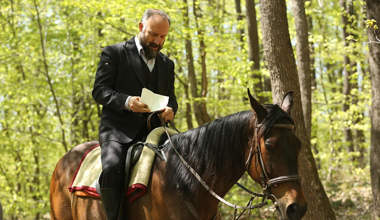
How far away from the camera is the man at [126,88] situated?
3443 mm

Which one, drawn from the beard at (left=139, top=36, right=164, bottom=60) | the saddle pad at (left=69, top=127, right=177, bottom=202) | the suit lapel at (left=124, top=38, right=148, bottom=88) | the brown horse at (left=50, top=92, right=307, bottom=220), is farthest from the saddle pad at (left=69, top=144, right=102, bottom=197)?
the beard at (left=139, top=36, right=164, bottom=60)

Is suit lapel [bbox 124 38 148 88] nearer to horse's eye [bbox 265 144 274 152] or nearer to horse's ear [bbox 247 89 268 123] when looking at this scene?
horse's ear [bbox 247 89 268 123]

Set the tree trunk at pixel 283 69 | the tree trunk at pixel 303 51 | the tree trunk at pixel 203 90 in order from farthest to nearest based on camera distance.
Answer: the tree trunk at pixel 203 90
the tree trunk at pixel 303 51
the tree trunk at pixel 283 69

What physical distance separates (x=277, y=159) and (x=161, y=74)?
5.12ft

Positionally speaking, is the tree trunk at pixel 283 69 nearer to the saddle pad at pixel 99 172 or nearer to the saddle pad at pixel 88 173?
the saddle pad at pixel 99 172

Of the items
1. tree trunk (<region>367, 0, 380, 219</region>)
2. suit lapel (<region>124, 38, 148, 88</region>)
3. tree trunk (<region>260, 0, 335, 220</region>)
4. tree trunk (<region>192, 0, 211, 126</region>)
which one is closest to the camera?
suit lapel (<region>124, 38, 148, 88</region>)

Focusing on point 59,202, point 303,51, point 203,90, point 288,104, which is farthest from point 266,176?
point 203,90

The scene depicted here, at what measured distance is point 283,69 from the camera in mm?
6148

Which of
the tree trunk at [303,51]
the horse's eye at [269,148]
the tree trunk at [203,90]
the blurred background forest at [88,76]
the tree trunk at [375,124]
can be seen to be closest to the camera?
the horse's eye at [269,148]

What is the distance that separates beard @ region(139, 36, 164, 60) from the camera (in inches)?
144

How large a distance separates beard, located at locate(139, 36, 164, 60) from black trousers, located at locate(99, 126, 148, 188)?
0.83 metres

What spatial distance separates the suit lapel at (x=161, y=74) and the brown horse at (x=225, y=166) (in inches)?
22.6

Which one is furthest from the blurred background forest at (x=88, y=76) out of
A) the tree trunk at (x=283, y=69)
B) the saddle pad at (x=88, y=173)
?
the saddle pad at (x=88, y=173)

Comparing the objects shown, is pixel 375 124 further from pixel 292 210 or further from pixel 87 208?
pixel 87 208
